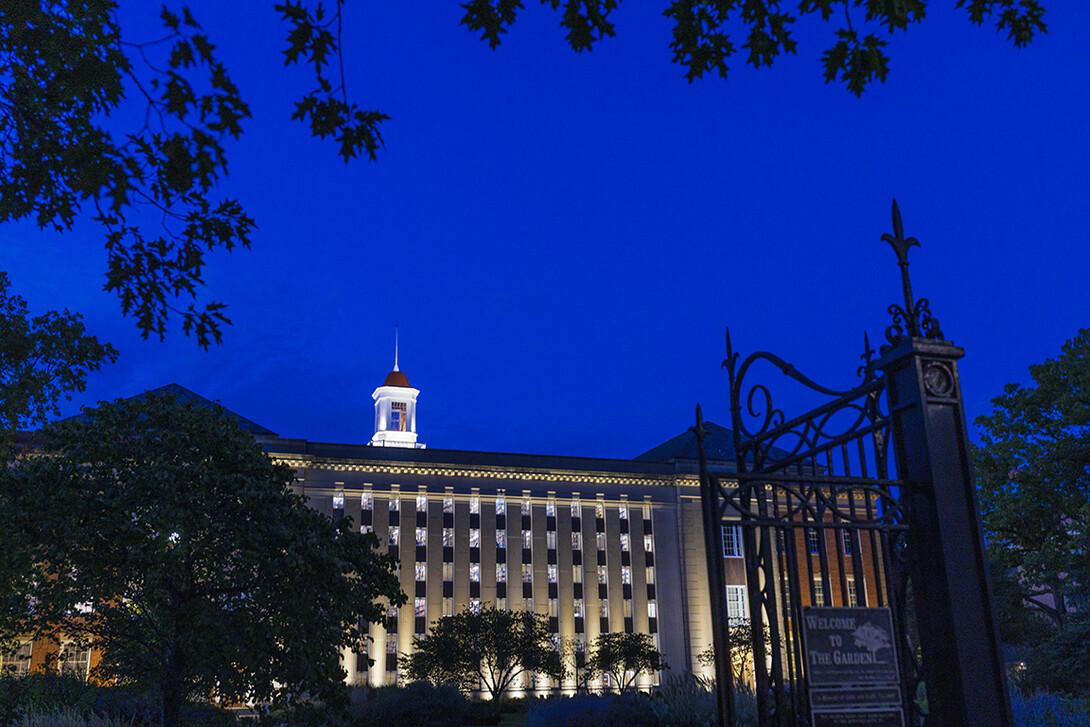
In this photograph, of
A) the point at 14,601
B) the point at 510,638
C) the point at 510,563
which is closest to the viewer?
the point at 14,601

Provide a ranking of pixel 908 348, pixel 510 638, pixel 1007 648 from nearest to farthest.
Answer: pixel 908 348
pixel 1007 648
pixel 510 638

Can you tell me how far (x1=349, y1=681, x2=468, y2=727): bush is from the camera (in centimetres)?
2827

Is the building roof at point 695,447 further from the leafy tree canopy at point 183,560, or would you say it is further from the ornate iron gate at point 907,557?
the ornate iron gate at point 907,557

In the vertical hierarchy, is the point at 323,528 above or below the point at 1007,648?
above

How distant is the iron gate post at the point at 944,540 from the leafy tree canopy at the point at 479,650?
134ft

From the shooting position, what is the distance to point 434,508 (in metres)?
56.6

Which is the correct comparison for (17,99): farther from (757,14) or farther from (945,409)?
(945,409)

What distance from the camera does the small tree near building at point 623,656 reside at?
5103 centimetres

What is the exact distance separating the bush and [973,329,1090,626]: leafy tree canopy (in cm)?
1994

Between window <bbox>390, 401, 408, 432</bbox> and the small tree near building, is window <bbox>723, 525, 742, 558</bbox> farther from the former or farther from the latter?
window <bbox>390, 401, 408, 432</bbox>

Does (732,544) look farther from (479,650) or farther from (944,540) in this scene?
(944,540)

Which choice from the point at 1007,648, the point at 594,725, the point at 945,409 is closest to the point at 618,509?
the point at 1007,648

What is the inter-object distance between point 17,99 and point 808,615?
6974mm

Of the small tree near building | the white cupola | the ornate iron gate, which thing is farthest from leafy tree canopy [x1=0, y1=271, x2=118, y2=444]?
the white cupola
